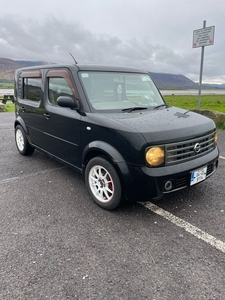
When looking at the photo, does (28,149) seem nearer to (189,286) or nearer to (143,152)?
(143,152)

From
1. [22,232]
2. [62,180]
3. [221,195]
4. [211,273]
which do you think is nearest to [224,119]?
[221,195]

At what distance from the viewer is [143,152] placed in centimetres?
252

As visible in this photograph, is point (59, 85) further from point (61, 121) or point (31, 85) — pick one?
point (31, 85)

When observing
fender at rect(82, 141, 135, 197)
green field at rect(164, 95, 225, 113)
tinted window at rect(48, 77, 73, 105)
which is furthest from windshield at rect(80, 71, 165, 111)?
green field at rect(164, 95, 225, 113)

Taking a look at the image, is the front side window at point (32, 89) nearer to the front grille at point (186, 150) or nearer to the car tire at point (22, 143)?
the car tire at point (22, 143)

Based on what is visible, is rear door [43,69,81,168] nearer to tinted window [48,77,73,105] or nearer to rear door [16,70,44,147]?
tinted window [48,77,73,105]

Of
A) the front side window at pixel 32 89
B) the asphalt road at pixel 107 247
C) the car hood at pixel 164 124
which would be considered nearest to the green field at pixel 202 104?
the car hood at pixel 164 124

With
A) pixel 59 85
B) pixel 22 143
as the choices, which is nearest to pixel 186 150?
pixel 59 85

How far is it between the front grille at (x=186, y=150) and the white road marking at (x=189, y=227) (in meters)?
0.69

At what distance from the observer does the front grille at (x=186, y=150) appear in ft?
8.66

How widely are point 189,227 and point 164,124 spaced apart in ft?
3.95

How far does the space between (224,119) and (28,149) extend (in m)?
6.28

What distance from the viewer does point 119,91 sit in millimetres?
3594

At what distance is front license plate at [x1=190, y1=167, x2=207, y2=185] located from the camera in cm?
283
